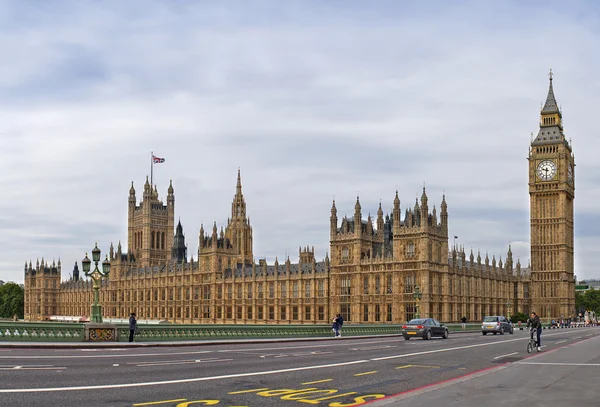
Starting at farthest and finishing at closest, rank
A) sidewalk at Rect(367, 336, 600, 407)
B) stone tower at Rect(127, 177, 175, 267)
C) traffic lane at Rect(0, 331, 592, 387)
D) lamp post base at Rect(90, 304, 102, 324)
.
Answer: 1. stone tower at Rect(127, 177, 175, 267)
2. lamp post base at Rect(90, 304, 102, 324)
3. traffic lane at Rect(0, 331, 592, 387)
4. sidewalk at Rect(367, 336, 600, 407)

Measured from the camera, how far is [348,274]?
8988 centimetres

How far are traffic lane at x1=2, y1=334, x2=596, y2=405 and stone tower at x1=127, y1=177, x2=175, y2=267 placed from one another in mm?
140953

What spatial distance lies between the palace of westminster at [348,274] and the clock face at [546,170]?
0.55 feet

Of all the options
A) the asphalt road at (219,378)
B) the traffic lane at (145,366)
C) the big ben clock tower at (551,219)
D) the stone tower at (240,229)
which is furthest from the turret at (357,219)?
the asphalt road at (219,378)

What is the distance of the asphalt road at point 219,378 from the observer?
14273 mm

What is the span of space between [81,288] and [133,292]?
2545 centimetres

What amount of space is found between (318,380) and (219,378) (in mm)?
2491

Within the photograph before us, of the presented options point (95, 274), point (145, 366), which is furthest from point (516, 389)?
point (95, 274)

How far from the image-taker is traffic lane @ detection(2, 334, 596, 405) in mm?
14992

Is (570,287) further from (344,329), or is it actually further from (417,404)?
(417,404)

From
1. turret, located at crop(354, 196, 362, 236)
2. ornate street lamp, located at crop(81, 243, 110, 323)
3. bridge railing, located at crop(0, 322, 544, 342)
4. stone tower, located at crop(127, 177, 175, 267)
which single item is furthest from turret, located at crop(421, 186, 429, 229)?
stone tower, located at crop(127, 177, 175, 267)

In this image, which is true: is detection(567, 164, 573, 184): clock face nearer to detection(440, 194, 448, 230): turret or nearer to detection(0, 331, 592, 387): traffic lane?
detection(440, 194, 448, 230): turret

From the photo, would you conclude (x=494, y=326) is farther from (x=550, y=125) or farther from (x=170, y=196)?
(x=170, y=196)

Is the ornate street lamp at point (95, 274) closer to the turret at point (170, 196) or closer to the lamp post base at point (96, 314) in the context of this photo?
the lamp post base at point (96, 314)
